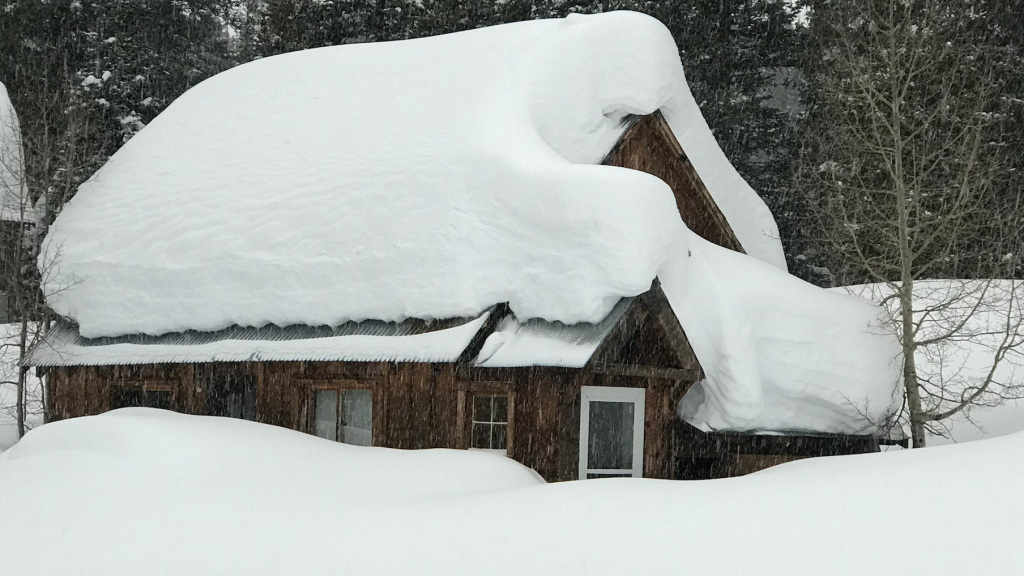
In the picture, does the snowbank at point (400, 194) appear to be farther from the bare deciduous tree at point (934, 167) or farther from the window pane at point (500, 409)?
the bare deciduous tree at point (934, 167)

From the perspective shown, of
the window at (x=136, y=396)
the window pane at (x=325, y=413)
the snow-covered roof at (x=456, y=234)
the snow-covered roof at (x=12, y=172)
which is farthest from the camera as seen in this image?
the snow-covered roof at (x=12, y=172)

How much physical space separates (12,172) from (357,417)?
8210 mm

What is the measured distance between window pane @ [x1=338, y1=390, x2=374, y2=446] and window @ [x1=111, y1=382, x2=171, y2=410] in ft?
10.5

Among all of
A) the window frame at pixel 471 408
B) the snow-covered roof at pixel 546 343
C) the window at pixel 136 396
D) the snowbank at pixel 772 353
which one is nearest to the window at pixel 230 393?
the window at pixel 136 396

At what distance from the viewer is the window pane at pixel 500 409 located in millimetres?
11891

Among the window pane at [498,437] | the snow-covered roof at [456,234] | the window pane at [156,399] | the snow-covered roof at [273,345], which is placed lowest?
the window pane at [156,399]

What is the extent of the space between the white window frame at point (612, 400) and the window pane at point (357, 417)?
8.29 feet

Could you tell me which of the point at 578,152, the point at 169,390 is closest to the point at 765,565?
the point at 578,152

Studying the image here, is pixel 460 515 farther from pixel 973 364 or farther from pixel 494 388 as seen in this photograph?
pixel 973 364

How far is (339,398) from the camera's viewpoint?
12.6 metres

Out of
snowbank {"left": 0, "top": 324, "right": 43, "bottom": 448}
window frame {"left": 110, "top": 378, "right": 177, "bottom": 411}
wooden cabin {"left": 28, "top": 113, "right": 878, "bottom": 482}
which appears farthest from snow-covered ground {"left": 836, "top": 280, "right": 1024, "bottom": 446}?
snowbank {"left": 0, "top": 324, "right": 43, "bottom": 448}

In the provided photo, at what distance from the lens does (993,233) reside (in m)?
24.6

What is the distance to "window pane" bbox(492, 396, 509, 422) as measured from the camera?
1189 cm

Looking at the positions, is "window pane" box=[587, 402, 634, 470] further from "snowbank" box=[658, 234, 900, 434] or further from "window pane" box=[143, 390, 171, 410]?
"window pane" box=[143, 390, 171, 410]
